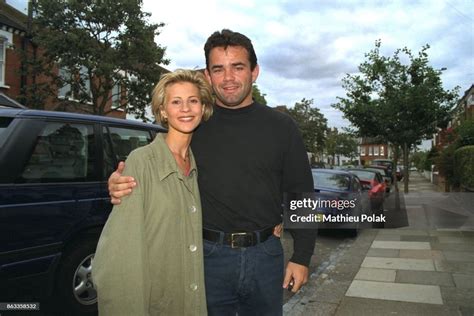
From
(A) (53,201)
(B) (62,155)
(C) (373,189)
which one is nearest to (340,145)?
(C) (373,189)

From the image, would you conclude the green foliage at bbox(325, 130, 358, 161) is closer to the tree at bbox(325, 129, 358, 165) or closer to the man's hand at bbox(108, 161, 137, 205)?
the tree at bbox(325, 129, 358, 165)

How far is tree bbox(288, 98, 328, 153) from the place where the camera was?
5383 cm

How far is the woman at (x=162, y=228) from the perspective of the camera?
75.3 inches

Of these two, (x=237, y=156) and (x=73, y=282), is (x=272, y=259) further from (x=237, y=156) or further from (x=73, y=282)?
(x=73, y=282)

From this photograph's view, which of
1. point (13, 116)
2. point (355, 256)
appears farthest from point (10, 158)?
point (355, 256)

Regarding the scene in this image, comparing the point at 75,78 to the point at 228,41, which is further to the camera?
the point at 75,78

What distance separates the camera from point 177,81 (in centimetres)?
230

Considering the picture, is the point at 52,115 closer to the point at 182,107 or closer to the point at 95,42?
the point at 182,107

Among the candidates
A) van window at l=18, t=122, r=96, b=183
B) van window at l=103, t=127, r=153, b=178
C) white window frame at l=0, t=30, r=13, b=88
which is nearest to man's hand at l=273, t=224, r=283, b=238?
van window at l=18, t=122, r=96, b=183

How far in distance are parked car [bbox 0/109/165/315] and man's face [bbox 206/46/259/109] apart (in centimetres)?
202

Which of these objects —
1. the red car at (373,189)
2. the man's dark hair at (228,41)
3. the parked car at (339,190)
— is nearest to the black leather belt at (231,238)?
the man's dark hair at (228,41)

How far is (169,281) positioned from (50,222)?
2073mm

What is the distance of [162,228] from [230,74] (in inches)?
40.1

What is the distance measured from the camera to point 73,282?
4105 mm
